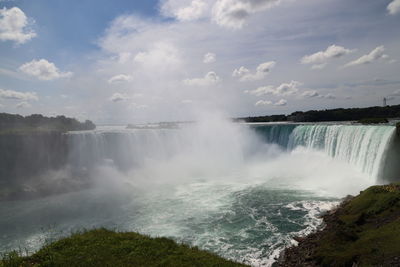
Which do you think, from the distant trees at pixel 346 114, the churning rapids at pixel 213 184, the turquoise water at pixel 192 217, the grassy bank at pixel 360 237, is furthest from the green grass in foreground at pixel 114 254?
the distant trees at pixel 346 114

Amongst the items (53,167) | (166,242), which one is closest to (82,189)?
(53,167)

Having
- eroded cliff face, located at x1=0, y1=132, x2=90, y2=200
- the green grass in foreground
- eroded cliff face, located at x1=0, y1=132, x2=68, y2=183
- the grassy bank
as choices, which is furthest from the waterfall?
eroded cliff face, located at x1=0, y1=132, x2=68, y2=183

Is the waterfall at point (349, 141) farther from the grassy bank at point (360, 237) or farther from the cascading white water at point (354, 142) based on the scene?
the grassy bank at point (360, 237)

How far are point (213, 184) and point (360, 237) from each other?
1773cm

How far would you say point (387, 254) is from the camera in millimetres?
9297

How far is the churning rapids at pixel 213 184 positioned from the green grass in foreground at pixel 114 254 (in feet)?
13.4

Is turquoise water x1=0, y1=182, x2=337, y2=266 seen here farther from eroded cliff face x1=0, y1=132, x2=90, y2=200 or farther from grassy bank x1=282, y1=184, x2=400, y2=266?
eroded cliff face x1=0, y1=132, x2=90, y2=200

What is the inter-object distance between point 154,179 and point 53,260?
24.7 metres

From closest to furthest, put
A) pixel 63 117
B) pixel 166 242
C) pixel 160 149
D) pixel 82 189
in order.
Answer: pixel 166 242 → pixel 82 189 → pixel 160 149 → pixel 63 117

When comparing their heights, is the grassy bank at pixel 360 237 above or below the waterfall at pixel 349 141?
below

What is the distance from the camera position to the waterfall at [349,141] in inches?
852

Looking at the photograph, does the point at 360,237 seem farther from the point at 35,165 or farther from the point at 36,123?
the point at 36,123

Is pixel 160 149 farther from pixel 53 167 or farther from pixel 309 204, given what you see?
pixel 309 204

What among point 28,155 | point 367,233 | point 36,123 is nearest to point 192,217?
point 367,233
